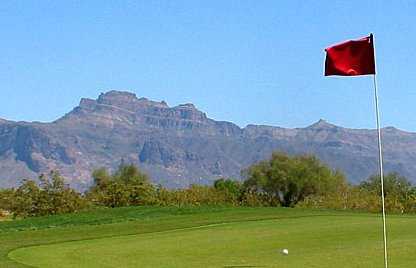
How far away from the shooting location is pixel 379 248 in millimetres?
22172

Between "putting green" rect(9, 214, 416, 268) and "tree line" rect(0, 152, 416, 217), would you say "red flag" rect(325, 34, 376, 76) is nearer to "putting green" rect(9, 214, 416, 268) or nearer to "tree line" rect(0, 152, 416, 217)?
"putting green" rect(9, 214, 416, 268)

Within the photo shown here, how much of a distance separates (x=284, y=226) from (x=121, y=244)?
27.6ft

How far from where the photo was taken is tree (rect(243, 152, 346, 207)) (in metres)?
84.7

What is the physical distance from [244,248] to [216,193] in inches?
1653

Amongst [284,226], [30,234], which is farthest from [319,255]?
[30,234]

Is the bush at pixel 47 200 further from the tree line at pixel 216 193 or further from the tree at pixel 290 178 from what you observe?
the tree at pixel 290 178

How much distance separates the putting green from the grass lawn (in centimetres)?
2

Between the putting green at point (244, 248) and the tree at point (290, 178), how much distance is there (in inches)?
2015

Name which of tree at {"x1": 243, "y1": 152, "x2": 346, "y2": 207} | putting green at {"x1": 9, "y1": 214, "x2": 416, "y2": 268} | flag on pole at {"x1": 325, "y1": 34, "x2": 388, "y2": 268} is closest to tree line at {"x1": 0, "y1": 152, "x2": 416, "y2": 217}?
tree at {"x1": 243, "y1": 152, "x2": 346, "y2": 207}

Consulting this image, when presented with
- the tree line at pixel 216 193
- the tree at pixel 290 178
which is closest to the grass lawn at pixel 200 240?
the tree line at pixel 216 193

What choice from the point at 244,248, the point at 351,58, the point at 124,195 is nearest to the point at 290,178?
the point at 124,195

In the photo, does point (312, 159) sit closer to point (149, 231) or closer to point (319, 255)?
point (149, 231)

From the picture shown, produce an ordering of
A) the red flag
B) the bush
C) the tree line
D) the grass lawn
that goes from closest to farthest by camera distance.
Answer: the red flag, the grass lawn, the bush, the tree line

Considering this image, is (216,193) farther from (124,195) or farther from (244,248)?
(244,248)
